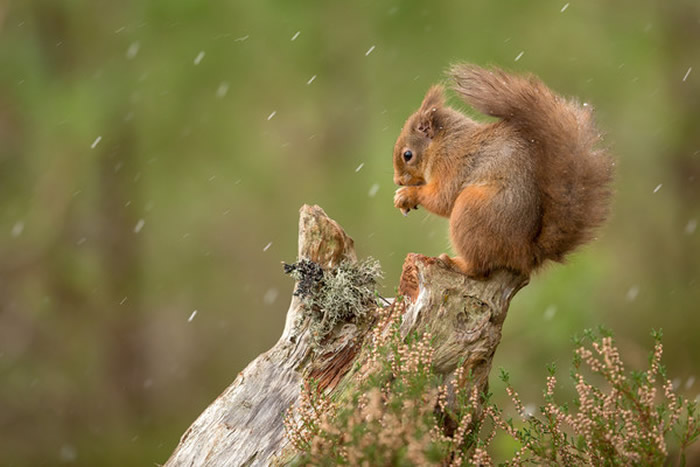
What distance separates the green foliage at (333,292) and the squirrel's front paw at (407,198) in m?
0.28

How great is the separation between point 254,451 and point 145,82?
3.62 m

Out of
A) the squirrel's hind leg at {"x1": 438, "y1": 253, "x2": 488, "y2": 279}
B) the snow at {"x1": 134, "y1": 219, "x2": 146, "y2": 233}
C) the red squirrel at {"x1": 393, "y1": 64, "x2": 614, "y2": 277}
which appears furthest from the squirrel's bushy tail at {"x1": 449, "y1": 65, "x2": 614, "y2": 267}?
the snow at {"x1": 134, "y1": 219, "x2": 146, "y2": 233}

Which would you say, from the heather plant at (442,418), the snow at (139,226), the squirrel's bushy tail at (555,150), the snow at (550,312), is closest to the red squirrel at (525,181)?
the squirrel's bushy tail at (555,150)

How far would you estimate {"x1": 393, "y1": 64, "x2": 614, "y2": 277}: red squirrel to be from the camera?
2154 mm

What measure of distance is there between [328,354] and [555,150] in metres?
0.90

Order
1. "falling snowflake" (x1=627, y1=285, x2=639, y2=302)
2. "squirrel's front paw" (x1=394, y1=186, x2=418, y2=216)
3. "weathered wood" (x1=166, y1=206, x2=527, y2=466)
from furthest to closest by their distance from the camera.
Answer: "falling snowflake" (x1=627, y1=285, x2=639, y2=302) → "squirrel's front paw" (x1=394, y1=186, x2=418, y2=216) → "weathered wood" (x1=166, y1=206, x2=527, y2=466)

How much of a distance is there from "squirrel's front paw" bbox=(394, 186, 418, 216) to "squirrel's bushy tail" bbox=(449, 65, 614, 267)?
38 centimetres

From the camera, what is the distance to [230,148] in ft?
18.3

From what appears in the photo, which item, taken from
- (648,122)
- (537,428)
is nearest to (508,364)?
(648,122)

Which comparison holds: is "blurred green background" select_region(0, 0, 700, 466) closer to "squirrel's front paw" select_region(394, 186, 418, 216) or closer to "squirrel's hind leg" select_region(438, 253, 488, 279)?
"squirrel's front paw" select_region(394, 186, 418, 216)

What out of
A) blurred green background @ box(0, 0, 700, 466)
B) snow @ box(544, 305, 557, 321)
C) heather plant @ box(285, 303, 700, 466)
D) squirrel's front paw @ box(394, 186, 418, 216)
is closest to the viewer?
heather plant @ box(285, 303, 700, 466)

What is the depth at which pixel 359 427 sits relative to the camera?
5.39ft

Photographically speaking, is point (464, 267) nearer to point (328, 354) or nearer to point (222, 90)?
point (328, 354)

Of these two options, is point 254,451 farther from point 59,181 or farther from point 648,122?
point 648,122
